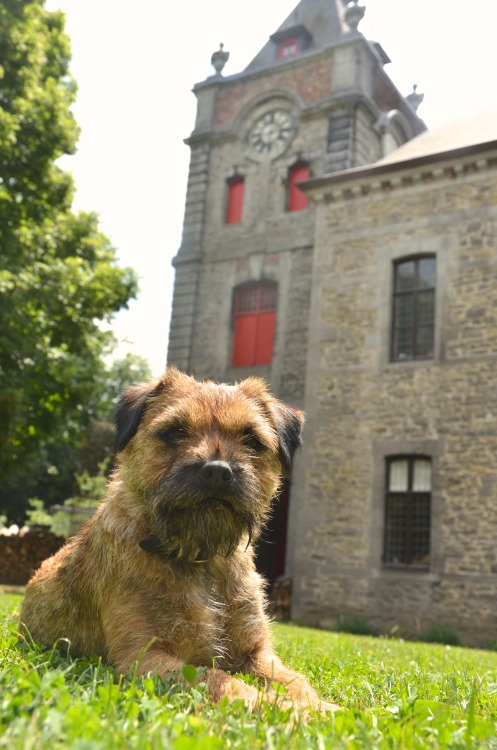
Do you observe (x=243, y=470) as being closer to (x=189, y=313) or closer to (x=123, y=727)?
(x=123, y=727)

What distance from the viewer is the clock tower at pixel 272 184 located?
65.2 feet

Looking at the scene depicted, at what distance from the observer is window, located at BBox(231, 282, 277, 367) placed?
20.1 m

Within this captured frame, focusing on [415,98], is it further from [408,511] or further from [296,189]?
[408,511]

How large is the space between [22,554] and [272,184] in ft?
41.5

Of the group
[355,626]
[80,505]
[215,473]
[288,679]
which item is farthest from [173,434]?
[80,505]

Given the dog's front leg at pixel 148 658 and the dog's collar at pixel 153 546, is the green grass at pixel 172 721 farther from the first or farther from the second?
the dog's collar at pixel 153 546

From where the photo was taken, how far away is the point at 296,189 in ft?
69.8

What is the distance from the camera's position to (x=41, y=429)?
15078 millimetres

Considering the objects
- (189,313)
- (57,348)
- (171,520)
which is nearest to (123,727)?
(171,520)

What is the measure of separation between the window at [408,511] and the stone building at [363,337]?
3 cm

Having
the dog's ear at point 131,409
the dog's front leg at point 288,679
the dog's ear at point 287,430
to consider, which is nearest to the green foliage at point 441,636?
the dog's ear at point 287,430

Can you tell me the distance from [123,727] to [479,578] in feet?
45.0

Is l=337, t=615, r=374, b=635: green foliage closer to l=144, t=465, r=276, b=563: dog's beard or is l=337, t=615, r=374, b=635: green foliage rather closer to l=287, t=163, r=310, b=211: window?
l=287, t=163, r=310, b=211: window

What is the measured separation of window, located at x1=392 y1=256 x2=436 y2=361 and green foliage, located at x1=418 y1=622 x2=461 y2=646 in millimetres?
5670
